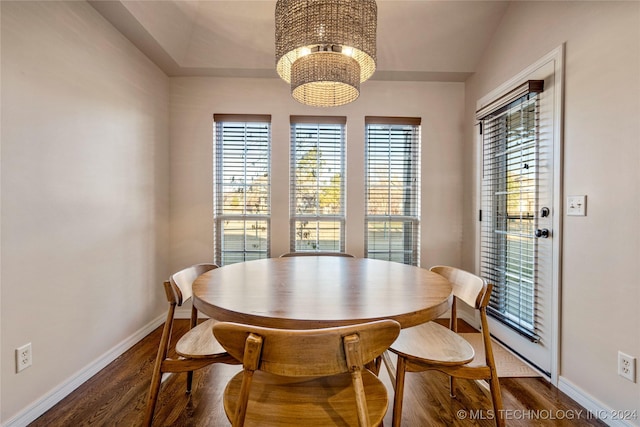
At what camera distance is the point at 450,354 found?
1.28 m

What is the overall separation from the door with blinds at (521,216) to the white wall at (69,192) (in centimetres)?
286

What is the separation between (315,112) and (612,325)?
8.40 feet

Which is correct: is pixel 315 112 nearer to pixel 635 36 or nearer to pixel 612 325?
pixel 635 36

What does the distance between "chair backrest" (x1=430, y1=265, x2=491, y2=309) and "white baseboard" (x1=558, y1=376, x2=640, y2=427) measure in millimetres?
906

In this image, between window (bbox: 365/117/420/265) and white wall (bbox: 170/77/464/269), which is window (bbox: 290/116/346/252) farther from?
window (bbox: 365/117/420/265)

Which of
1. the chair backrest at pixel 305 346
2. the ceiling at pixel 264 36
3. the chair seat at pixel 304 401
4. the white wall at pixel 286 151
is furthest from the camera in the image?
the white wall at pixel 286 151

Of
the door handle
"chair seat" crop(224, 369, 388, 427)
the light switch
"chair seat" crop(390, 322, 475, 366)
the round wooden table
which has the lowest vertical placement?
"chair seat" crop(224, 369, 388, 427)

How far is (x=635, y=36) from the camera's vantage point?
137 centimetres

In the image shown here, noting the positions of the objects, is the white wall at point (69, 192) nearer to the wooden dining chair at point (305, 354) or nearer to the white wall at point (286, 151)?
the white wall at point (286, 151)

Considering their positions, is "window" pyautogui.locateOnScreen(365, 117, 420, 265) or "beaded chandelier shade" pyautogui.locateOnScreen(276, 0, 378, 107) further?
"window" pyautogui.locateOnScreen(365, 117, 420, 265)

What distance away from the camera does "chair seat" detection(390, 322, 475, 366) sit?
4.07 ft

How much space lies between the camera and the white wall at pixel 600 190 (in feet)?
4.52

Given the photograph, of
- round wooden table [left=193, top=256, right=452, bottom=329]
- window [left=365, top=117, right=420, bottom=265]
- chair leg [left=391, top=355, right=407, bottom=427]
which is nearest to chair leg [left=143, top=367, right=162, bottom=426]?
round wooden table [left=193, top=256, right=452, bottom=329]

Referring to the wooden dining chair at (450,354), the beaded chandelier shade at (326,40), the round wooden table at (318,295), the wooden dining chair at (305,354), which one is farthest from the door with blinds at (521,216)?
the wooden dining chair at (305,354)
